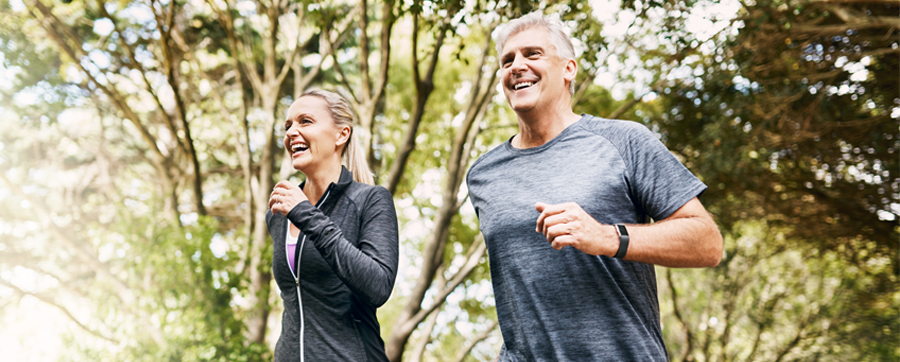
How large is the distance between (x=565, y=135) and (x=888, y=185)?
9.01 meters

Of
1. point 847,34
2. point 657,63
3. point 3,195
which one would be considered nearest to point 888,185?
point 847,34

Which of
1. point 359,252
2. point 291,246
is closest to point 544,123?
point 359,252

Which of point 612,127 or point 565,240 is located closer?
point 565,240

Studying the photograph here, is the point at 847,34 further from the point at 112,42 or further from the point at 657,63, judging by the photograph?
the point at 112,42

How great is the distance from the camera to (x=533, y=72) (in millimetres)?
1912

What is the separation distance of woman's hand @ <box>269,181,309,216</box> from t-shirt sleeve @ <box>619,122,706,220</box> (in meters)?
1.09

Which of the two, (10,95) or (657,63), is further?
(10,95)

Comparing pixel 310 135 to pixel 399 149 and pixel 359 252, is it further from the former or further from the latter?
pixel 399 149

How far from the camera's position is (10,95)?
1030 centimetres

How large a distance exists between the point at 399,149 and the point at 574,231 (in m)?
5.19

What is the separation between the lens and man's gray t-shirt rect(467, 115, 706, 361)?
5.13 feet

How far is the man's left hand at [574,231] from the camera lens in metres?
1.35

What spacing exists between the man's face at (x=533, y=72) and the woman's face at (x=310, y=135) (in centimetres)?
78

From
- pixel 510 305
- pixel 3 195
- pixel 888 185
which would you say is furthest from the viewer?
pixel 3 195
